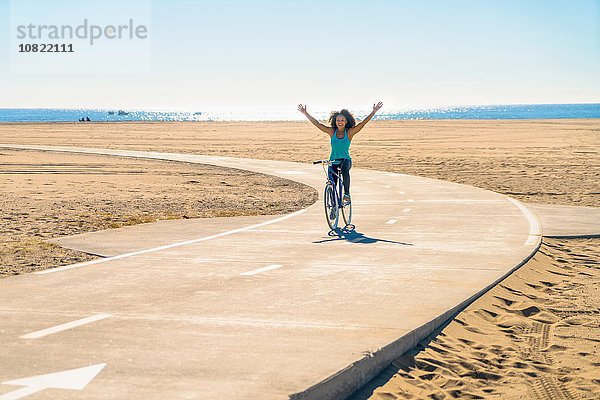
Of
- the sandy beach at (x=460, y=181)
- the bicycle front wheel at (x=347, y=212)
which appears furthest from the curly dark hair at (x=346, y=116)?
the sandy beach at (x=460, y=181)

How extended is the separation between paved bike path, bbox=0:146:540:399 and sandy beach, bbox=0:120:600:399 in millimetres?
330

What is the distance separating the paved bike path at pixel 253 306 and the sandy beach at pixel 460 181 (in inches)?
13.0

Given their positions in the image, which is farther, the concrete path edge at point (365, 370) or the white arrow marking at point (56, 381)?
the concrete path edge at point (365, 370)

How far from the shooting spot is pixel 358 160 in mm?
39156

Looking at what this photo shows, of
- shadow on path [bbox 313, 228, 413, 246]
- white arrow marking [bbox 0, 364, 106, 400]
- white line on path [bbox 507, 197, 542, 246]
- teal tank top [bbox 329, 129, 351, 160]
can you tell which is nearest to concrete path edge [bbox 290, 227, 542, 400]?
white arrow marking [bbox 0, 364, 106, 400]

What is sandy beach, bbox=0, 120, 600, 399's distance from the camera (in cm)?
636

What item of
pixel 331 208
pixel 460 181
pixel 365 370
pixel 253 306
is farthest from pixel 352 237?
pixel 460 181

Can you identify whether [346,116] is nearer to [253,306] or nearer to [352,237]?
[352,237]

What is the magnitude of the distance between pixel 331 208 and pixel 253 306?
6.22m

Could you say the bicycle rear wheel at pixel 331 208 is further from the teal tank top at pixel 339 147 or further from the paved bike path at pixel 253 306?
the teal tank top at pixel 339 147

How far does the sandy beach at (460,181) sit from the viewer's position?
6355mm

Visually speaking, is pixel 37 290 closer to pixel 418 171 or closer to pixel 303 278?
pixel 303 278

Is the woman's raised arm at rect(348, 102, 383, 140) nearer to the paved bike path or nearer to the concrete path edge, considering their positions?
the paved bike path

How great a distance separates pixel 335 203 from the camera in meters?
14.0
